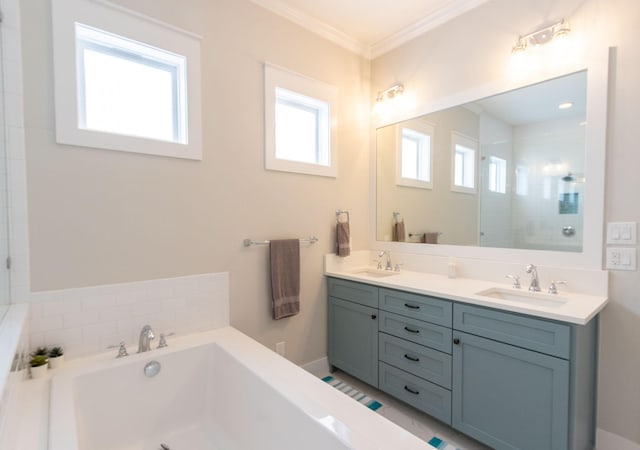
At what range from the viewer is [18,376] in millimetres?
1253

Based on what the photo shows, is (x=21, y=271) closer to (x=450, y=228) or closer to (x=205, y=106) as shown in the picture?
(x=205, y=106)

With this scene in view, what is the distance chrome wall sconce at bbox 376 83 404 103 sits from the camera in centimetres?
271

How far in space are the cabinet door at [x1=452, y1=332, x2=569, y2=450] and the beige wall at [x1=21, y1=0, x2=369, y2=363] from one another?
1.22m

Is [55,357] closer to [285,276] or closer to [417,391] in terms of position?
[285,276]

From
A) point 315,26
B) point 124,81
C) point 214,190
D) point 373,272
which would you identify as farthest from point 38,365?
point 315,26

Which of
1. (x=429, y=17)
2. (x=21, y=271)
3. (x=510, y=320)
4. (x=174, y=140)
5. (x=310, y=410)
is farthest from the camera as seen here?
(x=429, y=17)

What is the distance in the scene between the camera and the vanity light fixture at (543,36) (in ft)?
5.95

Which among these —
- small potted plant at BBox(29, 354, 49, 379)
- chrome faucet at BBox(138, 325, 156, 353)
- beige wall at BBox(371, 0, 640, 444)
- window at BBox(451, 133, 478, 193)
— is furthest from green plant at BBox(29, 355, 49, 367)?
beige wall at BBox(371, 0, 640, 444)

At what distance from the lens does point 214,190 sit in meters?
2.04

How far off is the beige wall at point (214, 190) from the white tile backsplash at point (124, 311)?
0.06 m

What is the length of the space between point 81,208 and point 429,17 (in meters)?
2.77

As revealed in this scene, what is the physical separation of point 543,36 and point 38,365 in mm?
3235

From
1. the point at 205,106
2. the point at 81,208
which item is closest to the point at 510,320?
the point at 205,106

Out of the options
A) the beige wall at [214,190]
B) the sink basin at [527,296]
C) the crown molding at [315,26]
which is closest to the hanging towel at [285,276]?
the beige wall at [214,190]
